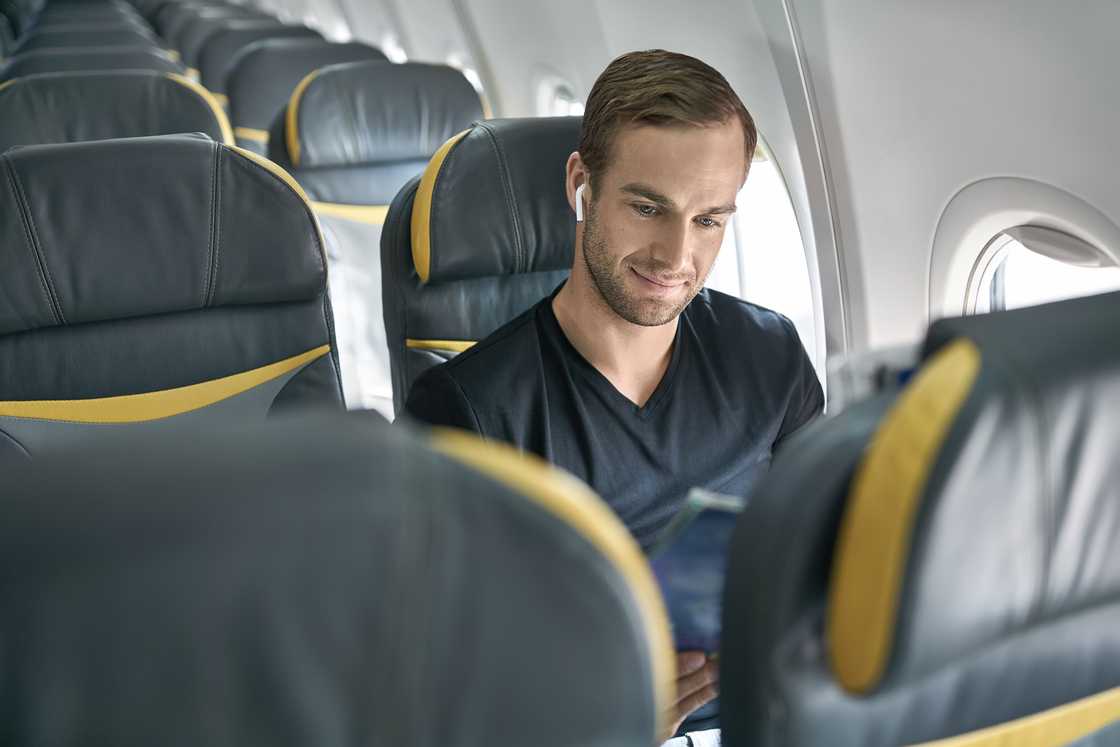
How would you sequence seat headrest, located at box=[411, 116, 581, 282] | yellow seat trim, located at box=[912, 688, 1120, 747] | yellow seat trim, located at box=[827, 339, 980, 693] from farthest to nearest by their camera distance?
seat headrest, located at box=[411, 116, 581, 282] < yellow seat trim, located at box=[912, 688, 1120, 747] < yellow seat trim, located at box=[827, 339, 980, 693]

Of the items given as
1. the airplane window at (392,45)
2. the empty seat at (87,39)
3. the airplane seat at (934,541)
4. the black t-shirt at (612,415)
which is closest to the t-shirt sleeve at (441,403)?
the black t-shirt at (612,415)

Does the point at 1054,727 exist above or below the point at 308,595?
below

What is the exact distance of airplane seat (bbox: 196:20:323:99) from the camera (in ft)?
20.4

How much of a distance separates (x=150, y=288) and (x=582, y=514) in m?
1.60

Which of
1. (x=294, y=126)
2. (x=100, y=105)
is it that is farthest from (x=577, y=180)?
(x=100, y=105)

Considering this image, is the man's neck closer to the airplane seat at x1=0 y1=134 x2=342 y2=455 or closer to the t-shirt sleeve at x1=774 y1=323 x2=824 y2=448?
the t-shirt sleeve at x1=774 y1=323 x2=824 y2=448

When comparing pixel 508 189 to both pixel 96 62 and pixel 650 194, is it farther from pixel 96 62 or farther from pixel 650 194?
pixel 96 62

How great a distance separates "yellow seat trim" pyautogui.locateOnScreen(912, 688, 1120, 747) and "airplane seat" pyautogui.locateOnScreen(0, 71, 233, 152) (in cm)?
303

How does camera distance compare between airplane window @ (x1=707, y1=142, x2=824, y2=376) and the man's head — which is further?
airplane window @ (x1=707, y1=142, x2=824, y2=376)

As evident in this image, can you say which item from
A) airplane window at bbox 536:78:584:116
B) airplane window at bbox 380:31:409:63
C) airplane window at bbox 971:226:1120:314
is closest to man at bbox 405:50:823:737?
airplane window at bbox 971:226:1120:314

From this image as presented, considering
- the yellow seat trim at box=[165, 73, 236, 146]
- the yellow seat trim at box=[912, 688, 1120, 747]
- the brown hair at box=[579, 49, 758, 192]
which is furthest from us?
the yellow seat trim at box=[165, 73, 236, 146]

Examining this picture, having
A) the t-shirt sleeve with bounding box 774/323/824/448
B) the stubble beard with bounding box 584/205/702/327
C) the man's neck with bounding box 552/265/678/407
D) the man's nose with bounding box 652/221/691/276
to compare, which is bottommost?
the t-shirt sleeve with bounding box 774/323/824/448

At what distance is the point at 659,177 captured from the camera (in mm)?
1730

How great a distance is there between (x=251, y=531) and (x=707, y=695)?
1012 millimetres
